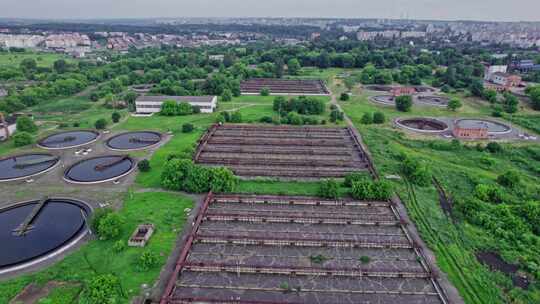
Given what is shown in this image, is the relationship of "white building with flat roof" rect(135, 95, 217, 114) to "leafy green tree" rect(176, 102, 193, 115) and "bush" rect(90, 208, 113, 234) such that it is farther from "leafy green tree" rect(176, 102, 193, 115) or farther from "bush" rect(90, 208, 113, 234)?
"bush" rect(90, 208, 113, 234)

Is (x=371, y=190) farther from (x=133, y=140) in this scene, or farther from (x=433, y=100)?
(x=433, y=100)

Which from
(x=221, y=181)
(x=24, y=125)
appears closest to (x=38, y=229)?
(x=221, y=181)

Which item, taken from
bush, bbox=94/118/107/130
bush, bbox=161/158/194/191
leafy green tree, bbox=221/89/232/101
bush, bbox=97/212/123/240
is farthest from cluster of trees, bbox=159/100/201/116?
bush, bbox=97/212/123/240

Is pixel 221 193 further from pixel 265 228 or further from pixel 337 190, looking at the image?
pixel 337 190

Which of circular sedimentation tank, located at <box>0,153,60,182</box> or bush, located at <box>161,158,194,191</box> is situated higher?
bush, located at <box>161,158,194,191</box>

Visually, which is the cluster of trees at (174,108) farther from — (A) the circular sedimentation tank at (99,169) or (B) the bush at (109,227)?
(B) the bush at (109,227)

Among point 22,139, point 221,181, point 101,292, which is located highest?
point 22,139
